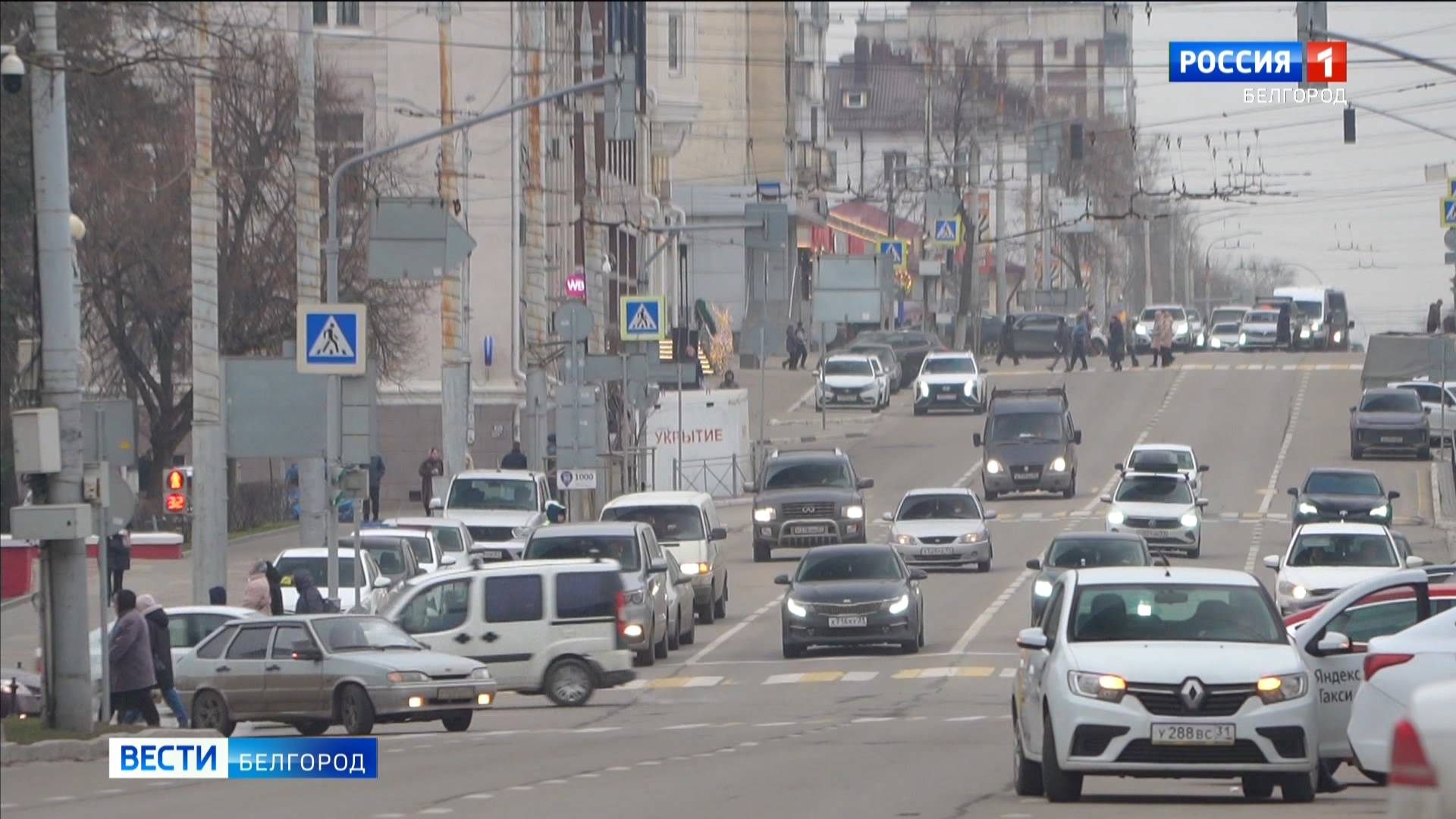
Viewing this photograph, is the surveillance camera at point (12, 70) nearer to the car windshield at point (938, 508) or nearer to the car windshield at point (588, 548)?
the car windshield at point (588, 548)

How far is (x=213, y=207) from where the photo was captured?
31.7 metres

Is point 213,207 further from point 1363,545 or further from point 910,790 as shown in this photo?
point 910,790

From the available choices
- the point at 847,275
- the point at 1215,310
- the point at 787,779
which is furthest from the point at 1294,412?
the point at 787,779

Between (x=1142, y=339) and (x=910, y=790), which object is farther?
(x=1142, y=339)

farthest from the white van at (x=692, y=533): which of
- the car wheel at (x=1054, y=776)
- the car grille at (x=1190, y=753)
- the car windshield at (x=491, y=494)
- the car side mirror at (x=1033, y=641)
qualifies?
the car grille at (x=1190, y=753)

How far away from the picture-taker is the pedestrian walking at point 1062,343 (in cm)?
8706

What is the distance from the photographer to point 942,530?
137ft

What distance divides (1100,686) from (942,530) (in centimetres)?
2767

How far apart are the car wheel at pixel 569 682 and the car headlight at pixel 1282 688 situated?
1297 cm

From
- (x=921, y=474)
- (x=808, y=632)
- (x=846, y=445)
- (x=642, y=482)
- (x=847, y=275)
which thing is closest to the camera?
(x=808, y=632)

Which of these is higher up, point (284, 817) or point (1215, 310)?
point (1215, 310)

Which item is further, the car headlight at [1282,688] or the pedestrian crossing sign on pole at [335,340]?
the pedestrian crossing sign on pole at [335,340]

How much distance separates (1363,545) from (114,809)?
21.1 meters

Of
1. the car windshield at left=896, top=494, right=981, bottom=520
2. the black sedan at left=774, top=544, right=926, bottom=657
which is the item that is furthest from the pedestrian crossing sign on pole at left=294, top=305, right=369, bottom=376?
the car windshield at left=896, top=494, right=981, bottom=520
